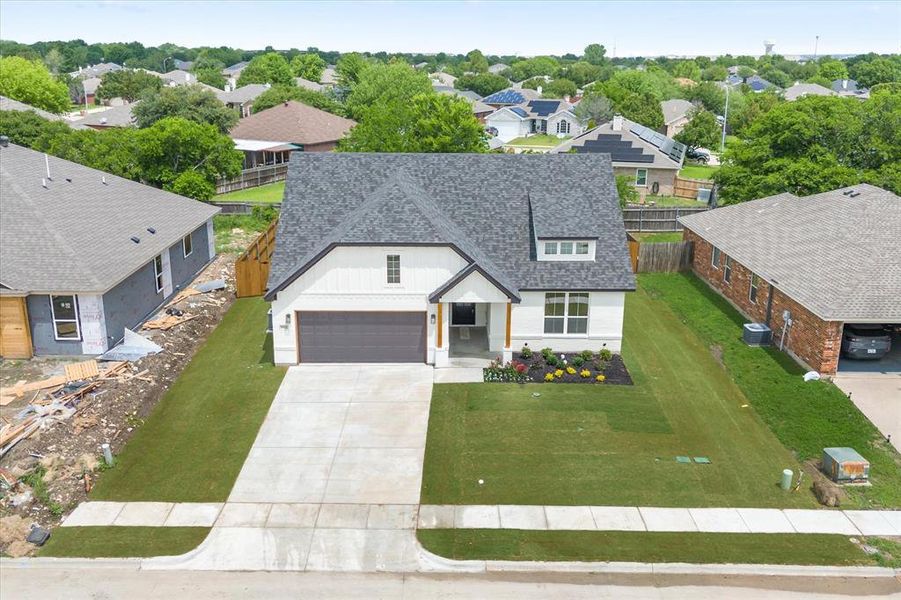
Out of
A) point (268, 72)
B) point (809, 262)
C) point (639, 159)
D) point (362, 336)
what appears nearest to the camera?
point (362, 336)

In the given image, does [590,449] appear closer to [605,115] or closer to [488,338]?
[488,338]

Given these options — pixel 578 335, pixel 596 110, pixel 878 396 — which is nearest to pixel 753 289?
pixel 878 396

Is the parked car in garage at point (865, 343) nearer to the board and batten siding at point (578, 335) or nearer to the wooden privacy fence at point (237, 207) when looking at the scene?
the board and batten siding at point (578, 335)

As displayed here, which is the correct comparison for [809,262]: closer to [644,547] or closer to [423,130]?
[644,547]

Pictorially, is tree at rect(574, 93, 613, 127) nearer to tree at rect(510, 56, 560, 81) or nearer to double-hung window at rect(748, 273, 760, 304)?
double-hung window at rect(748, 273, 760, 304)

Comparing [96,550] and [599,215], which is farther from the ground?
[599,215]

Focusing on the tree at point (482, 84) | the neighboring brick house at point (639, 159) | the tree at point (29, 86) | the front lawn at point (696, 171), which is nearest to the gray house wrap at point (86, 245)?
the neighboring brick house at point (639, 159)

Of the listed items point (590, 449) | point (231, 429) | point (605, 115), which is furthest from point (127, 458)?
point (605, 115)
